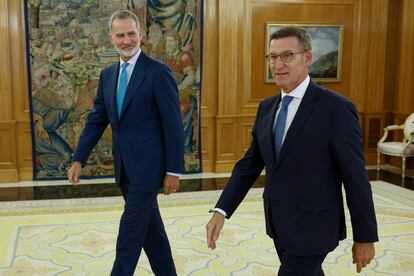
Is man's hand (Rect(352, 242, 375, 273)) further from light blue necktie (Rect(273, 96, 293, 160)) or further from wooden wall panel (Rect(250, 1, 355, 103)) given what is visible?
wooden wall panel (Rect(250, 1, 355, 103))

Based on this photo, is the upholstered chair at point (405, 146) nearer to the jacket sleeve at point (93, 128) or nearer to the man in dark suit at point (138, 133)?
the man in dark suit at point (138, 133)

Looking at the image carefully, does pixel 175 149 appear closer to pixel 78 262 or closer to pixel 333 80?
pixel 78 262

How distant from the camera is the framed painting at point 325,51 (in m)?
7.57

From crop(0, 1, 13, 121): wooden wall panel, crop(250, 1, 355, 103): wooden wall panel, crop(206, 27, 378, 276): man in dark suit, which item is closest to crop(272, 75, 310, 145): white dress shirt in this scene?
crop(206, 27, 378, 276): man in dark suit

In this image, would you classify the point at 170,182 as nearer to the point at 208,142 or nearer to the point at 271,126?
the point at 271,126

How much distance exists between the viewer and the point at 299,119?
1.85 metres

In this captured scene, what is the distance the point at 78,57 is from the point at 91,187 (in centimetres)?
184

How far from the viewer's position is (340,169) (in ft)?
5.94

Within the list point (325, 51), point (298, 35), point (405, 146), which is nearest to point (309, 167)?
point (298, 35)

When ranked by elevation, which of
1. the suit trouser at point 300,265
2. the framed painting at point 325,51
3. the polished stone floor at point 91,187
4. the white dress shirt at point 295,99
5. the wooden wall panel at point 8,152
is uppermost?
the framed painting at point 325,51

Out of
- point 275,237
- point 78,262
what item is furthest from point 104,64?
point 275,237

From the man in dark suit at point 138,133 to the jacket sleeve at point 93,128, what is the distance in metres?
0.19

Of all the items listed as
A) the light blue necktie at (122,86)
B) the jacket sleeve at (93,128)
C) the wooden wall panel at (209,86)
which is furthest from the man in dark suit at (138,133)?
the wooden wall panel at (209,86)

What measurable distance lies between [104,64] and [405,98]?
15.6ft
